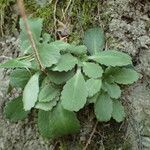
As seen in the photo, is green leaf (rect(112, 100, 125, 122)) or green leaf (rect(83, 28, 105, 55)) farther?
green leaf (rect(83, 28, 105, 55))

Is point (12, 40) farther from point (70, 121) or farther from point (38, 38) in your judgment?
point (70, 121)

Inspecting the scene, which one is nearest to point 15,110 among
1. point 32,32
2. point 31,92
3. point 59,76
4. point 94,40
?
point 31,92

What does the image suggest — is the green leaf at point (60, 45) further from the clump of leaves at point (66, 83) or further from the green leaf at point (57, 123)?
the green leaf at point (57, 123)

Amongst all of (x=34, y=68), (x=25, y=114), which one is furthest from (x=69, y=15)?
(x=25, y=114)

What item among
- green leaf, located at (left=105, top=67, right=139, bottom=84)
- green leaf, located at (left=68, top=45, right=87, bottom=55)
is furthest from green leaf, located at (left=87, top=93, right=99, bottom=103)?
green leaf, located at (left=68, top=45, right=87, bottom=55)

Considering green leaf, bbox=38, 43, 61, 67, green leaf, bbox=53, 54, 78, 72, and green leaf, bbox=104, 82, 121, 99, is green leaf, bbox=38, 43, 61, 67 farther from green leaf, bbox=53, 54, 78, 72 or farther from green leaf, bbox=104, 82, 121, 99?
green leaf, bbox=104, 82, 121, 99

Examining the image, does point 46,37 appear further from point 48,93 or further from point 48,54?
point 48,93

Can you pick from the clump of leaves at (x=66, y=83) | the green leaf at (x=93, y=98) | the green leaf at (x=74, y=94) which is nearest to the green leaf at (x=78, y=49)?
the clump of leaves at (x=66, y=83)
